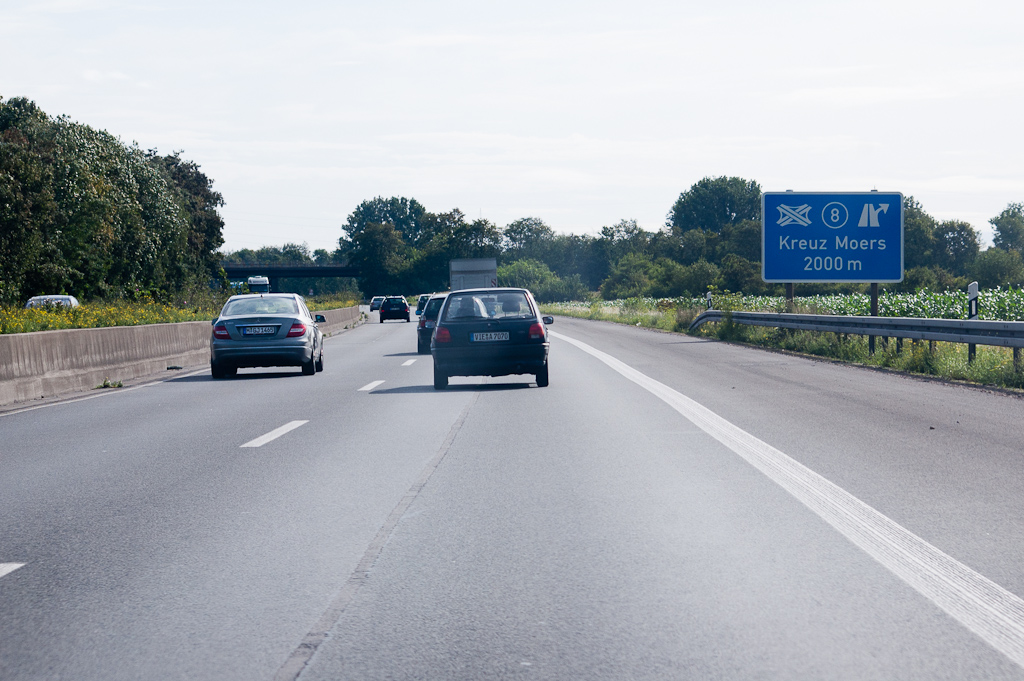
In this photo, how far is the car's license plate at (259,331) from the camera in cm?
1842

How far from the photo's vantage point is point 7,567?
17.8 feet

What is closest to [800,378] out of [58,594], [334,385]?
[334,385]

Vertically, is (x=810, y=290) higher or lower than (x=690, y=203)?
lower

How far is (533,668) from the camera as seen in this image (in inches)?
155

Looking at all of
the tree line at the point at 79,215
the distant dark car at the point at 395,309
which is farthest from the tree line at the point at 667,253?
the tree line at the point at 79,215

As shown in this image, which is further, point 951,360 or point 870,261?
point 870,261

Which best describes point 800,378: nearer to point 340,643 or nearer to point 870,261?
point 870,261

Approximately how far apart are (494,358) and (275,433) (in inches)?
212

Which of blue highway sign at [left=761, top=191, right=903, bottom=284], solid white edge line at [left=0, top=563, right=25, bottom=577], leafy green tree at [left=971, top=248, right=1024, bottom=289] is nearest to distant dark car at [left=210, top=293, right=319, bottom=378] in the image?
solid white edge line at [left=0, top=563, right=25, bottom=577]

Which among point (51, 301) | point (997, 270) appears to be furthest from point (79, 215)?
point (997, 270)

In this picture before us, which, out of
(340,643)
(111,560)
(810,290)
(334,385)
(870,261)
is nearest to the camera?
(340,643)

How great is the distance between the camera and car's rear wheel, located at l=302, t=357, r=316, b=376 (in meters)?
19.3

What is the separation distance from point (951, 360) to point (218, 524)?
14555mm

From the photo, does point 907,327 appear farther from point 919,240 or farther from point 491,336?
point 919,240
